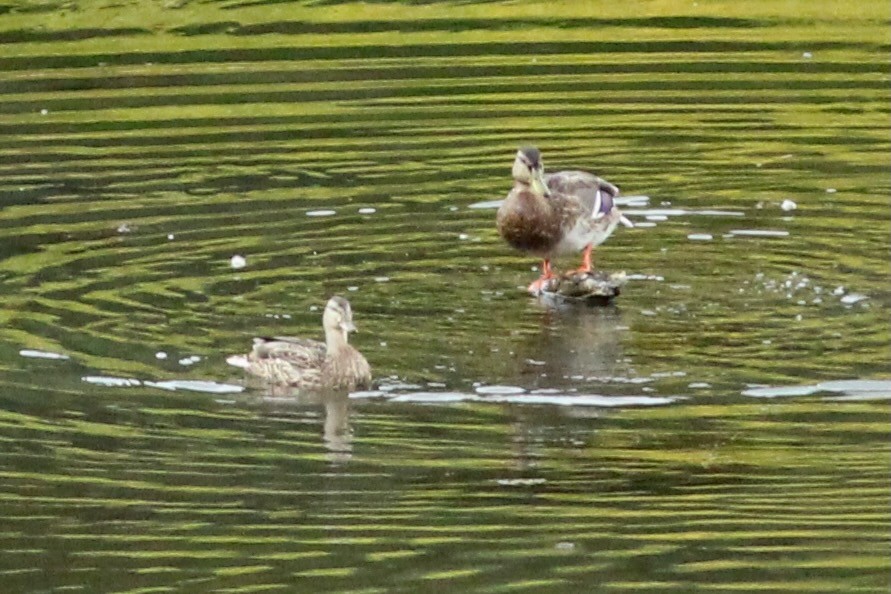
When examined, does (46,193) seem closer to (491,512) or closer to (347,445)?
(347,445)

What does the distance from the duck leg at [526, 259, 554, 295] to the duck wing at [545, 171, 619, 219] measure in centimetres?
41

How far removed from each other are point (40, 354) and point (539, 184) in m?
3.59

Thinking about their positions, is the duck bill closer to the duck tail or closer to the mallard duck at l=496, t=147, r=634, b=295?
the mallard duck at l=496, t=147, r=634, b=295

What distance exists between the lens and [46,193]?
54.8 feet

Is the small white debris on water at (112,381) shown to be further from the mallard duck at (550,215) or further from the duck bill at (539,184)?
the duck bill at (539,184)

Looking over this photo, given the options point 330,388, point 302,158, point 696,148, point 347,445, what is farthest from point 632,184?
point 347,445

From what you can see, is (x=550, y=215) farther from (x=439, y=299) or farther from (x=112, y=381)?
(x=112, y=381)

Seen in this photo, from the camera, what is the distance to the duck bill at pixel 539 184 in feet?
48.7

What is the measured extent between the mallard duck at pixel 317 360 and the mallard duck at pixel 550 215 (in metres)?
2.35

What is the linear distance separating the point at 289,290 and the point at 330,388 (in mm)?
1897

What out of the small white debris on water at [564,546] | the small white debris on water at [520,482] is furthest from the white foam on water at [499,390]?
the small white debris on water at [564,546]

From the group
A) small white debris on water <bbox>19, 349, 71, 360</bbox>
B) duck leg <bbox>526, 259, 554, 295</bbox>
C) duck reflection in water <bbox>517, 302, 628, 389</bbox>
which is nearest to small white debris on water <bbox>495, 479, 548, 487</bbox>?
duck reflection in water <bbox>517, 302, 628, 389</bbox>

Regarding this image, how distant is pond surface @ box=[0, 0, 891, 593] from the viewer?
31.9 feet

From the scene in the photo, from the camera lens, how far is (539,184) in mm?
14891
